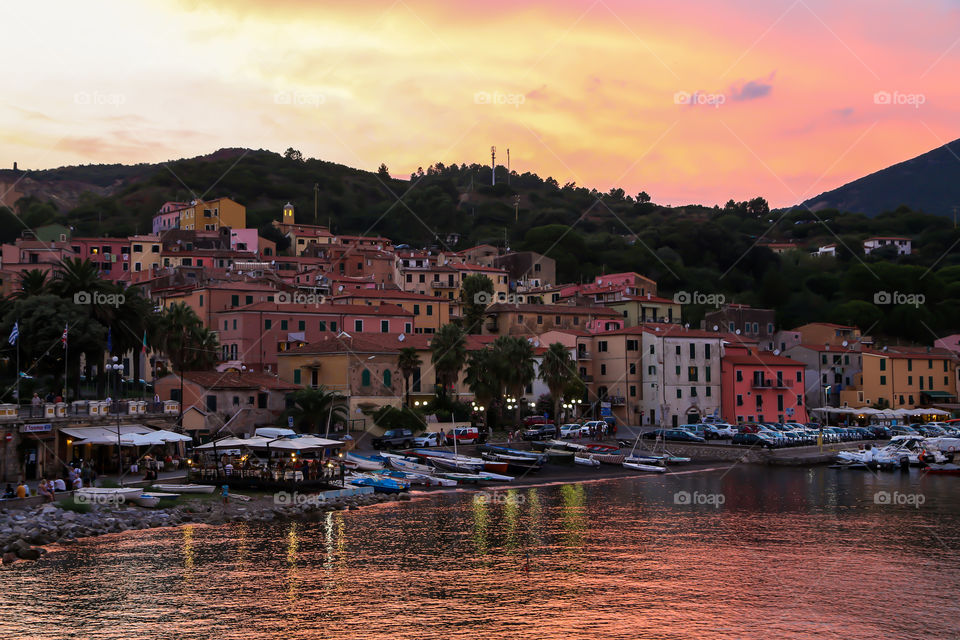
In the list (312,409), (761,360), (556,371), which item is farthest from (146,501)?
(761,360)

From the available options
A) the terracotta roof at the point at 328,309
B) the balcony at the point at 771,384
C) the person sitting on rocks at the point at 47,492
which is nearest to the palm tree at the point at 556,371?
the terracotta roof at the point at 328,309

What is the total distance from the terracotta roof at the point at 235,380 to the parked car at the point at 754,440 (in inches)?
1372

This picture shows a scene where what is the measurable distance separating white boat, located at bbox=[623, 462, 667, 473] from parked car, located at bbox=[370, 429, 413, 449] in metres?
15.0

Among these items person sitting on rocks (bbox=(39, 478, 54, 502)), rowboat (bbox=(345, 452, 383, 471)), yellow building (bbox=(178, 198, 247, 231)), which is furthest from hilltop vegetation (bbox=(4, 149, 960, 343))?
person sitting on rocks (bbox=(39, 478, 54, 502))

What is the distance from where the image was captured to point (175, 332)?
2773 inches

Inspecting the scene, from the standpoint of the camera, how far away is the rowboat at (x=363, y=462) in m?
59.5

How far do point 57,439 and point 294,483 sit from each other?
1174 centimetres

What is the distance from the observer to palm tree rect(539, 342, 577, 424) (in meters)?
79.6

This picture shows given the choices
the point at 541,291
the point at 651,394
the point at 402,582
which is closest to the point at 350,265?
the point at 541,291

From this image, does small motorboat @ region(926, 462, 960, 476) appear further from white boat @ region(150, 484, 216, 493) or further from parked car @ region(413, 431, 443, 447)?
white boat @ region(150, 484, 216, 493)

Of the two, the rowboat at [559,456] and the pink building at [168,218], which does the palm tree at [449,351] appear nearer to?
the rowboat at [559,456]

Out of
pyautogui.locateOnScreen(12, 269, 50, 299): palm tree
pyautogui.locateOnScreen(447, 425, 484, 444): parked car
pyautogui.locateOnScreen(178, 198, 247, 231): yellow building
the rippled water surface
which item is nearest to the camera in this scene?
the rippled water surface

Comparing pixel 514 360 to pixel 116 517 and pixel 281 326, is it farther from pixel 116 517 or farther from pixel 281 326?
pixel 116 517

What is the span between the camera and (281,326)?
8269cm
